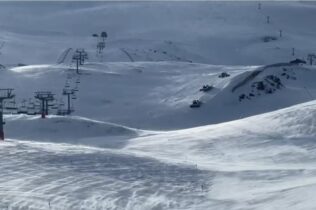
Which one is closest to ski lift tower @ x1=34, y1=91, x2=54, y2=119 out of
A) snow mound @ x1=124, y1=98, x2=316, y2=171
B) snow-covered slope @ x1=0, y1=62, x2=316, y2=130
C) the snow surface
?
the snow surface

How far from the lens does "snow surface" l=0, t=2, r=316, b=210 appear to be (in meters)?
14.3

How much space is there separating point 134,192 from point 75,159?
156 inches

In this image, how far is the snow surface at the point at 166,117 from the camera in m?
14.3

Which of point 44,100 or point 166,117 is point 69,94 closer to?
point 166,117

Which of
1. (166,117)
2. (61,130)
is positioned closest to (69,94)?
(166,117)

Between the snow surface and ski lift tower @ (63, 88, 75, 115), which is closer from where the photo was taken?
the snow surface

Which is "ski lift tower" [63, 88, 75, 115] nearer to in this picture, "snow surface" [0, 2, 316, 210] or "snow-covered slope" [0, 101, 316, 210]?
"snow surface" [0, 2, 316, 210]

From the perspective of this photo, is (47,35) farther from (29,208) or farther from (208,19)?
(29,208)

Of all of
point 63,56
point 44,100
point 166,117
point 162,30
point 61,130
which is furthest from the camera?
point 162,30

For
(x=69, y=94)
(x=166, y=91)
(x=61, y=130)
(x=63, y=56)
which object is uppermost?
(x=63, y=56)

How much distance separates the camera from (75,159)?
17906mm

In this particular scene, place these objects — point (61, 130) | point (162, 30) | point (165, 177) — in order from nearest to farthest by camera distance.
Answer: point (165, 177)
point (61, 130)
point (162, 30)

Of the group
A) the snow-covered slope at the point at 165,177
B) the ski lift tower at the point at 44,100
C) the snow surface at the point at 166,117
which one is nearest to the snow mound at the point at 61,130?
the snow surface at the point at 166,117

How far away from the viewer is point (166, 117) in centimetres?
4931
